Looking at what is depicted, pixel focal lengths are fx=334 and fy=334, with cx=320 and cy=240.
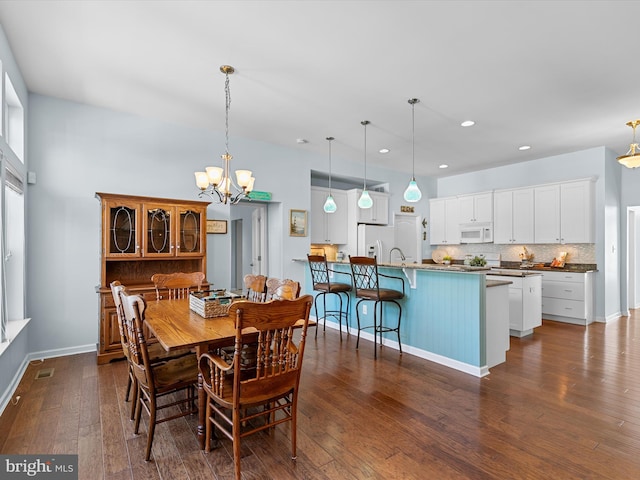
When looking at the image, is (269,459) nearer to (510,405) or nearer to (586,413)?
(510,405)

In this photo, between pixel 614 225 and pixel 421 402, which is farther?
pixel 614 225

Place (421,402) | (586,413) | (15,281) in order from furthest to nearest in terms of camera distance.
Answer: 1. (15,281)
2. (421,402)
3. (586,413)

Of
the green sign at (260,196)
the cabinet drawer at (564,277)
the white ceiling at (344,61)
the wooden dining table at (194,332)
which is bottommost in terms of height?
the cabinet drawer at (564,277)

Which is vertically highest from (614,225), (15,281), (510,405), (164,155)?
(164,155)

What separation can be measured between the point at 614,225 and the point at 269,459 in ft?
22.8

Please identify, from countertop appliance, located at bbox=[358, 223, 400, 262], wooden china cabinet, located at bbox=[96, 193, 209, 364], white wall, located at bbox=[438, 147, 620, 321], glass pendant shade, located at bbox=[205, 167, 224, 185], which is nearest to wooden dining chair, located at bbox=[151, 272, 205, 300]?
wooden china cabinet, located at bbox=[96, 193, 209, 364]

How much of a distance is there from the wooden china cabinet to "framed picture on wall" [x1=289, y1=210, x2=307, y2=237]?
1.69m

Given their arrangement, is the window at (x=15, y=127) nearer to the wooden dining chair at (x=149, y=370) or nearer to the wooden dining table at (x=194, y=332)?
the wooden dining table at (x=194, y=332)

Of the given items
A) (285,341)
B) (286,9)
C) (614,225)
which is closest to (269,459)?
(285,341)

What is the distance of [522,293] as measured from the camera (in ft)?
15.2

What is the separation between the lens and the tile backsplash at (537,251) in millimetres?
5852

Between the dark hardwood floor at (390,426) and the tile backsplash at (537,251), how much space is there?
2695 mm

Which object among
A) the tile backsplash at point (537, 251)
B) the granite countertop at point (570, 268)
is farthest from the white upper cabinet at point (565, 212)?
the granite countertop at point (570, 268)

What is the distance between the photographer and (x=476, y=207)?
717 cm
